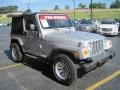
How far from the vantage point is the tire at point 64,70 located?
5.80m

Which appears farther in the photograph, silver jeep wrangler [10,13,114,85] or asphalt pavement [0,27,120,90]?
asphalt pavement [0,27,120,90]

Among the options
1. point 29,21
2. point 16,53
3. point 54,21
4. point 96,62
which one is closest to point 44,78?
point 96,62

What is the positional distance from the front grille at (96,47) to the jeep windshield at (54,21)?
1.74m

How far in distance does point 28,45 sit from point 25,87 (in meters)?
2.21

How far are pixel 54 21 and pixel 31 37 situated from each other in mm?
1008

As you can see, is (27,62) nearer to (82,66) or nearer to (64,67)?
(64,67)

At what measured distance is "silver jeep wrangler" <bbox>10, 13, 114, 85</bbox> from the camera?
230 inches

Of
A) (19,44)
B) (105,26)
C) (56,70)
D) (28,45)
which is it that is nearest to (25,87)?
(56,70)

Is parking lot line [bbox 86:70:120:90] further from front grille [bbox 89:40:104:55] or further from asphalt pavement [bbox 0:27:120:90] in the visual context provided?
front grille [bbox 89:40:104:55]

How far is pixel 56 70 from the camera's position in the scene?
6391 millimetres

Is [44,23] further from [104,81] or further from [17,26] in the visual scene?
[104,81]

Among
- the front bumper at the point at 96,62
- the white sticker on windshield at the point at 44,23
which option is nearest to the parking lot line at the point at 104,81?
the front bumper at the point at 96,62

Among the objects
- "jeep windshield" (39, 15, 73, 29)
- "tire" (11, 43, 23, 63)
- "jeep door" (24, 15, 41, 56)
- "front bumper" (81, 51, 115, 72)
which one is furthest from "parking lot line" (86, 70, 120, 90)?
"tire" (11, 43, 23, 63)

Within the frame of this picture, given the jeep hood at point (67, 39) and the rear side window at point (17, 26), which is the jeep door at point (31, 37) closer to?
the rear side window at point (17, 26)
